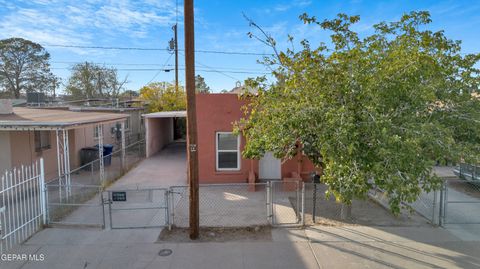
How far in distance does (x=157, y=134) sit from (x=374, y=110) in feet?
56.7

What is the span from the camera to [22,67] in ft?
132

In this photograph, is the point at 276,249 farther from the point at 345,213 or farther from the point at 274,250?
the point at 345,213

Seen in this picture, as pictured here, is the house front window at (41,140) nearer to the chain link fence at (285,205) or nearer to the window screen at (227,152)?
the window screen at (227,152)

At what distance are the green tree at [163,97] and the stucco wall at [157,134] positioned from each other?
138 centimetres

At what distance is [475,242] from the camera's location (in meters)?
6.66

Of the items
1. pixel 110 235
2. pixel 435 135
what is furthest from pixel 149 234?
pixel 435 135

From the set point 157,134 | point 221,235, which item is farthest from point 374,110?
point 157,134

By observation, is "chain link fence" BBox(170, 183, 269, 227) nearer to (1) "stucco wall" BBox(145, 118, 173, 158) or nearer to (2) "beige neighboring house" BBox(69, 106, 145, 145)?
(1) "stucco wall" BBox(145, 118, 173, 158)

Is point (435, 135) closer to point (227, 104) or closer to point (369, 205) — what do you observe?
point (369, 205)

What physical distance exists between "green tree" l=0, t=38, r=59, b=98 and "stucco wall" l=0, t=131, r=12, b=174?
36.6 m

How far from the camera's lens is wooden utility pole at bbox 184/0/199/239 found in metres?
6.51

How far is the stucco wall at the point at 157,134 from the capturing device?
60.6 ft

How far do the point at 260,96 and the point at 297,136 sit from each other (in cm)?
148

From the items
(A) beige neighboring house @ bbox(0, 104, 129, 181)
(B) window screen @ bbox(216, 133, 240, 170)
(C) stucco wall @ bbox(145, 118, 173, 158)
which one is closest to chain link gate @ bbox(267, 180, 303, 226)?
(B) window screen @ bbox(216, 133, 240, 170)
